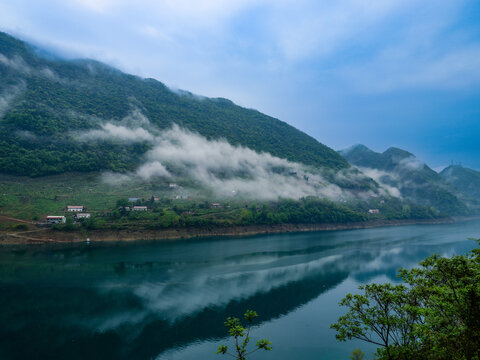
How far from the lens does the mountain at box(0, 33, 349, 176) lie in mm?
76500

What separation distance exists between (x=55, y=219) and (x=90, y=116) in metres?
68.5

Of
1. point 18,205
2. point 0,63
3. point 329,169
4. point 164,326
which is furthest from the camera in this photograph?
point 329,169

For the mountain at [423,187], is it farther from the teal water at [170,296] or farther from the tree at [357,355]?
the tree at [357,355]

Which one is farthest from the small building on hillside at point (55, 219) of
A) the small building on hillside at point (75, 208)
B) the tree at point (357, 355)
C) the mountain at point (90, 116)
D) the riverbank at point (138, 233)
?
the tree at point (357, 355)

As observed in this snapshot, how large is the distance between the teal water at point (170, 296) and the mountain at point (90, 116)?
40.6 metres

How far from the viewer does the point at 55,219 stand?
5109 cm

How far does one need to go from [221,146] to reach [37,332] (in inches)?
4487

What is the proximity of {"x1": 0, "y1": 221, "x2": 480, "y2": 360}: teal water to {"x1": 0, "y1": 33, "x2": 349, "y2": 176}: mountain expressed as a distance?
40.6 m

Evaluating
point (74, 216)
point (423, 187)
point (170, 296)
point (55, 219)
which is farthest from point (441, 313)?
point (423, 187)

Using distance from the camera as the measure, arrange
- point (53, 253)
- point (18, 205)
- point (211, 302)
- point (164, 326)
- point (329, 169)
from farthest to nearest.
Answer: point (329, 169) → point (18, 205) → point (53, 253) → point (211, 302) → point (164, 326)

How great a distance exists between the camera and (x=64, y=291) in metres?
27.5

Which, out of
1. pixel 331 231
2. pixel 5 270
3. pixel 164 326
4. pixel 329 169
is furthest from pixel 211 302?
pixel 329 169

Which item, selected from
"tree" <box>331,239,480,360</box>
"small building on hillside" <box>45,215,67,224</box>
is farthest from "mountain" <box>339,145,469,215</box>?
"small building on hillside" <box>45,215,67,224</box>

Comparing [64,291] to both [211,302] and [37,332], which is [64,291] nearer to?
[37,332]
